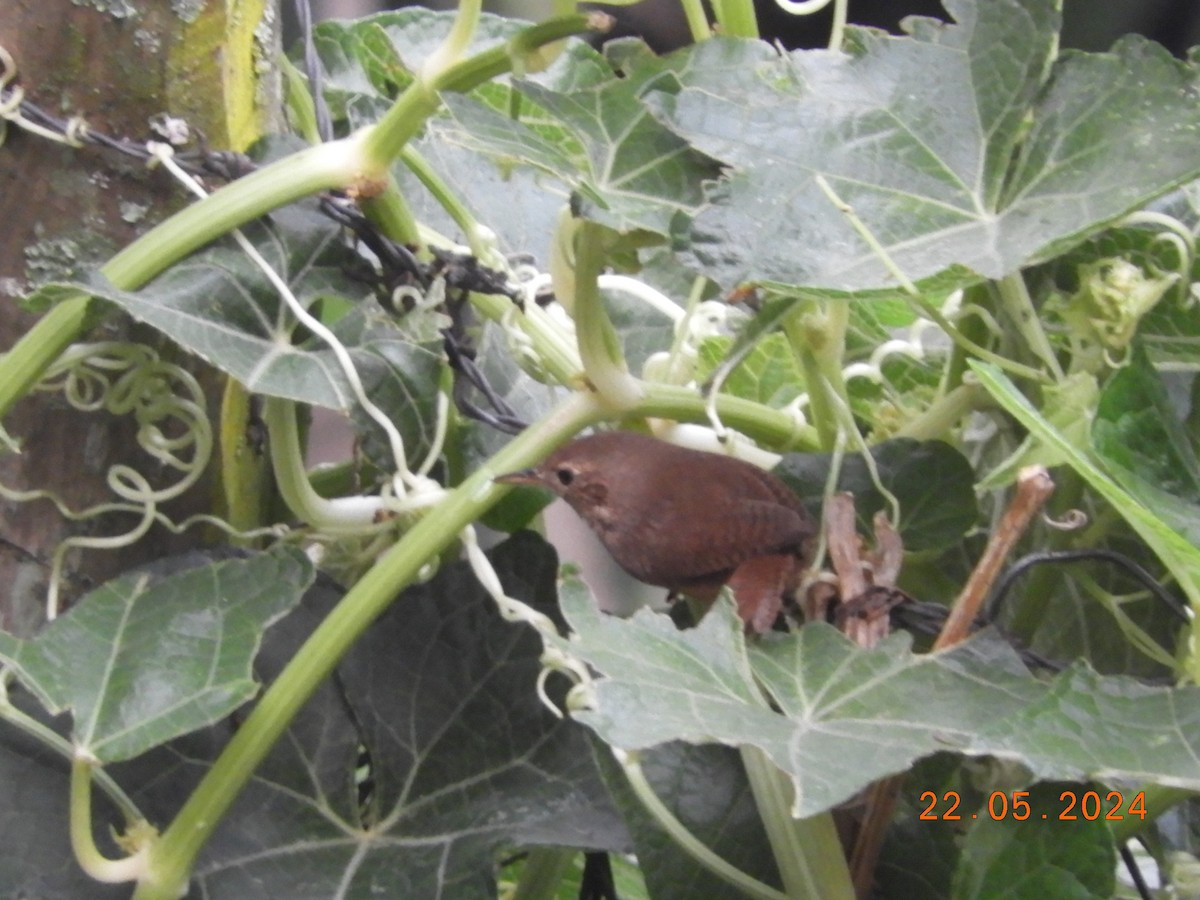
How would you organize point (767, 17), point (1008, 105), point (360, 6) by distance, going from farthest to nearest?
point (360, 6)
point (767, 17)
point (1008, 105)

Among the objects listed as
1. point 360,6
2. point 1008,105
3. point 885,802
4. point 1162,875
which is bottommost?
point 1162,875

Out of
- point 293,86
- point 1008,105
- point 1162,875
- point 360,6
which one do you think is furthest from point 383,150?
point 360,6

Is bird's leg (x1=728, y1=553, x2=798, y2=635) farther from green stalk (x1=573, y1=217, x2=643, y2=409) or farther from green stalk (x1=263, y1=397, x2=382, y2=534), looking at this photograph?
green stalk (x1=263, y1=397, x2=382, y2=534)

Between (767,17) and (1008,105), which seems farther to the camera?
(767,17)

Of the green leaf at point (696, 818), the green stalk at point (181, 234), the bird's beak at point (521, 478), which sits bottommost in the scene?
the green leaf at point (696, 818)

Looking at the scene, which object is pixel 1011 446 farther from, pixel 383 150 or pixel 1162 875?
pixel 383 150

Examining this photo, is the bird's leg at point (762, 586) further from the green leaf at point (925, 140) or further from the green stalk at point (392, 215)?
the green stalk at point (392, 215)

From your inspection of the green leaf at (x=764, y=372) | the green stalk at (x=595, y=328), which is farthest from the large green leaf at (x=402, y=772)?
the green leaf at (x=764, y=372)
